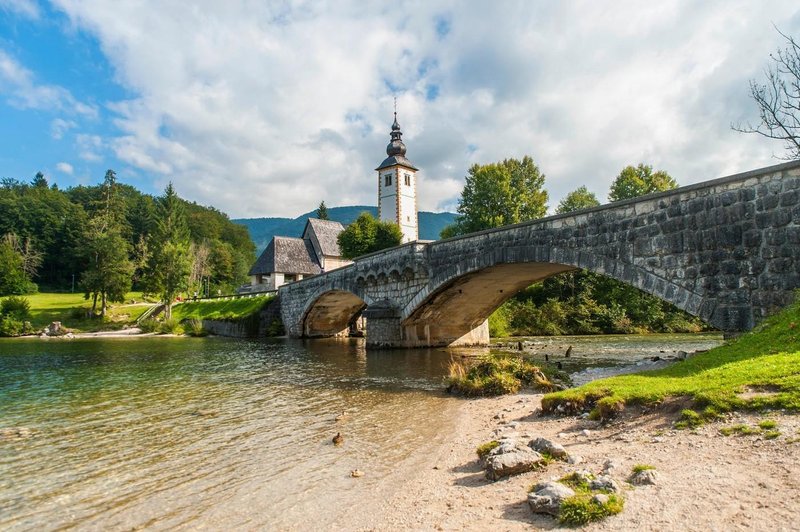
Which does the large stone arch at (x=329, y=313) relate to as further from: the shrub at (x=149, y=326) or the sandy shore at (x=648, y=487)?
Result: the sandy shore at (x=648, y=487)

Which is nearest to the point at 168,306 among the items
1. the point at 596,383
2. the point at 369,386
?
the point at 369,386

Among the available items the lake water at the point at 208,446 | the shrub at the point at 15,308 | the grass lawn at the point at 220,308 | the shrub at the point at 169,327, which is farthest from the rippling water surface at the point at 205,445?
the shrub at the point at 15,308

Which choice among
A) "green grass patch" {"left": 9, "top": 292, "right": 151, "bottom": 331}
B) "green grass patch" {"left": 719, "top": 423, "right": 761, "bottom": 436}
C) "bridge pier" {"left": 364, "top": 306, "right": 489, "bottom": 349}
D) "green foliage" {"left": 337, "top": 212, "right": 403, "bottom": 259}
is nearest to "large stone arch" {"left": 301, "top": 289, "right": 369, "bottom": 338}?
"bridge pier" {"left": 364, "top": 306, "right": 489, "bottom": 349}

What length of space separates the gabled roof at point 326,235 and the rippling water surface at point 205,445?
50230mm

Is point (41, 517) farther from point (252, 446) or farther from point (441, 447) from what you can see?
point (441, 447)

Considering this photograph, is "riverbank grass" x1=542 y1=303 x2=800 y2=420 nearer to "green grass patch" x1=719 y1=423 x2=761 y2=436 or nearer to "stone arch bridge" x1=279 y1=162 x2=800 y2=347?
"green grass patch" x1=719 y1=423 x2=761 y2=436

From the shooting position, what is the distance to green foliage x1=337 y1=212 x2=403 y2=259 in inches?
1982

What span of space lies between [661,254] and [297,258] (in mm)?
56913

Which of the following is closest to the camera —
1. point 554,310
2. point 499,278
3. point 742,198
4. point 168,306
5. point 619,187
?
point 742,198

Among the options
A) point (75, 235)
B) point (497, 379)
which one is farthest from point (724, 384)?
point (75, 235)

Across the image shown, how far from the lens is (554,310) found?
4138 centimetres

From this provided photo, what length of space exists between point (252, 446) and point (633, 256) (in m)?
11.5

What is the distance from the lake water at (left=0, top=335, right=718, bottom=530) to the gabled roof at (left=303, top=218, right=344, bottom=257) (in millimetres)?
50232

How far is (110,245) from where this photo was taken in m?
54.0
